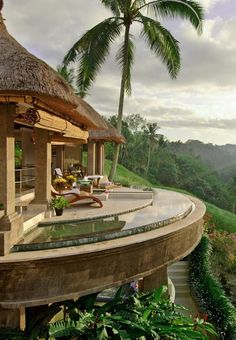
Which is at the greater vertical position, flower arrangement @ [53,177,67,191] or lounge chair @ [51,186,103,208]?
flower arrangement @ [53,177,67,191]

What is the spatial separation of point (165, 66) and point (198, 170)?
47.2 meters

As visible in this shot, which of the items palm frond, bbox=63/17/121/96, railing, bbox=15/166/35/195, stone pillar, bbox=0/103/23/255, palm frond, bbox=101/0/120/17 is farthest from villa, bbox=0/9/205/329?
palm frond, bbox=101/0/120/17

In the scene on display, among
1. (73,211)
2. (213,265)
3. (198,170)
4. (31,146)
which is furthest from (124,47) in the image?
(198,170)

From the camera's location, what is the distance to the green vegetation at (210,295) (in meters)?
8.60

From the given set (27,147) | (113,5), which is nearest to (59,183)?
(27,147)

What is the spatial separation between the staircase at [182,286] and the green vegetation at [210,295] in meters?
0.29

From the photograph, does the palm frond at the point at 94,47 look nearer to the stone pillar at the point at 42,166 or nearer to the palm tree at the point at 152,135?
the stone pillar at the point at 42,166

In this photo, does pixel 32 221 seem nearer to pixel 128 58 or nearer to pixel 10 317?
pixel 10 317

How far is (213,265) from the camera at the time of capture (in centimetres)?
1443

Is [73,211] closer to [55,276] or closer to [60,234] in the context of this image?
[60,234]

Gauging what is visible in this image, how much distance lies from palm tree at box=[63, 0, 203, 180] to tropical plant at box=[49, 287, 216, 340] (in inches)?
409

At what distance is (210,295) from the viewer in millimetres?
9914

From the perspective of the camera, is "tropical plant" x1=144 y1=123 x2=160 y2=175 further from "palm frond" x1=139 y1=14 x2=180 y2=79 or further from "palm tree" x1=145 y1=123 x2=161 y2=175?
"palm frond" x1=139 y1=14 x2=180 y2=79

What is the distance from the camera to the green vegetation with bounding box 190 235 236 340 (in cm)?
860
